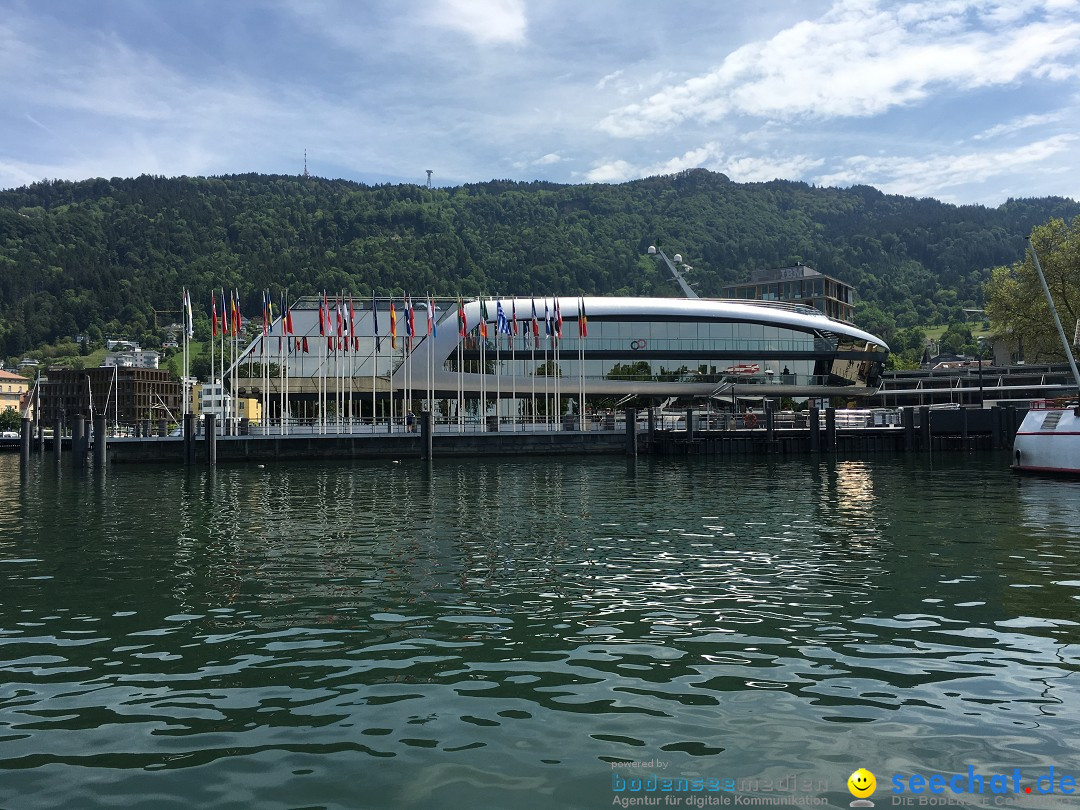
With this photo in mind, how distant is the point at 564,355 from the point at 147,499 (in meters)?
49.5

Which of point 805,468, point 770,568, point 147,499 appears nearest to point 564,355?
point 805,468

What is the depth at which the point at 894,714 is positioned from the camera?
27.0ft

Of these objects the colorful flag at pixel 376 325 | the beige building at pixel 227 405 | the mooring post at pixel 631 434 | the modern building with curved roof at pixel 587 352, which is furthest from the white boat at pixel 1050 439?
the colorful flag at pixel 376 325

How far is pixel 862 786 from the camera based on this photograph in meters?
6.73

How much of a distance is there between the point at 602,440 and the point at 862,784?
51.5 meters

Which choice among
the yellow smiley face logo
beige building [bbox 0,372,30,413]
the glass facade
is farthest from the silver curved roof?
beige building [bbox 0,372,30,413]

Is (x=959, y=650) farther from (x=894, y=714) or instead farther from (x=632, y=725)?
(x=632, y=725)

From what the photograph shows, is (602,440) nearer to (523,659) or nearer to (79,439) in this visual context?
(79,439)

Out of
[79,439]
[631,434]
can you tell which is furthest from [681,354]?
[79,439]

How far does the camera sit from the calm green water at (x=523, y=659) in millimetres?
7156

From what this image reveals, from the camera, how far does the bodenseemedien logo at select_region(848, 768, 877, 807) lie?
650 cm

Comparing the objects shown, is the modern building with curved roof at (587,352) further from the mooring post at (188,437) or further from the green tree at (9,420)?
the green tree at (9,420)

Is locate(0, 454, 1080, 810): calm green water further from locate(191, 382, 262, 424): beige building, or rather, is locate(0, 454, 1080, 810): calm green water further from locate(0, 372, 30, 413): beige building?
locate(0, 372, 30, 413): beige building

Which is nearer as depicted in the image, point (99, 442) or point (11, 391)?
point (99, 442)
